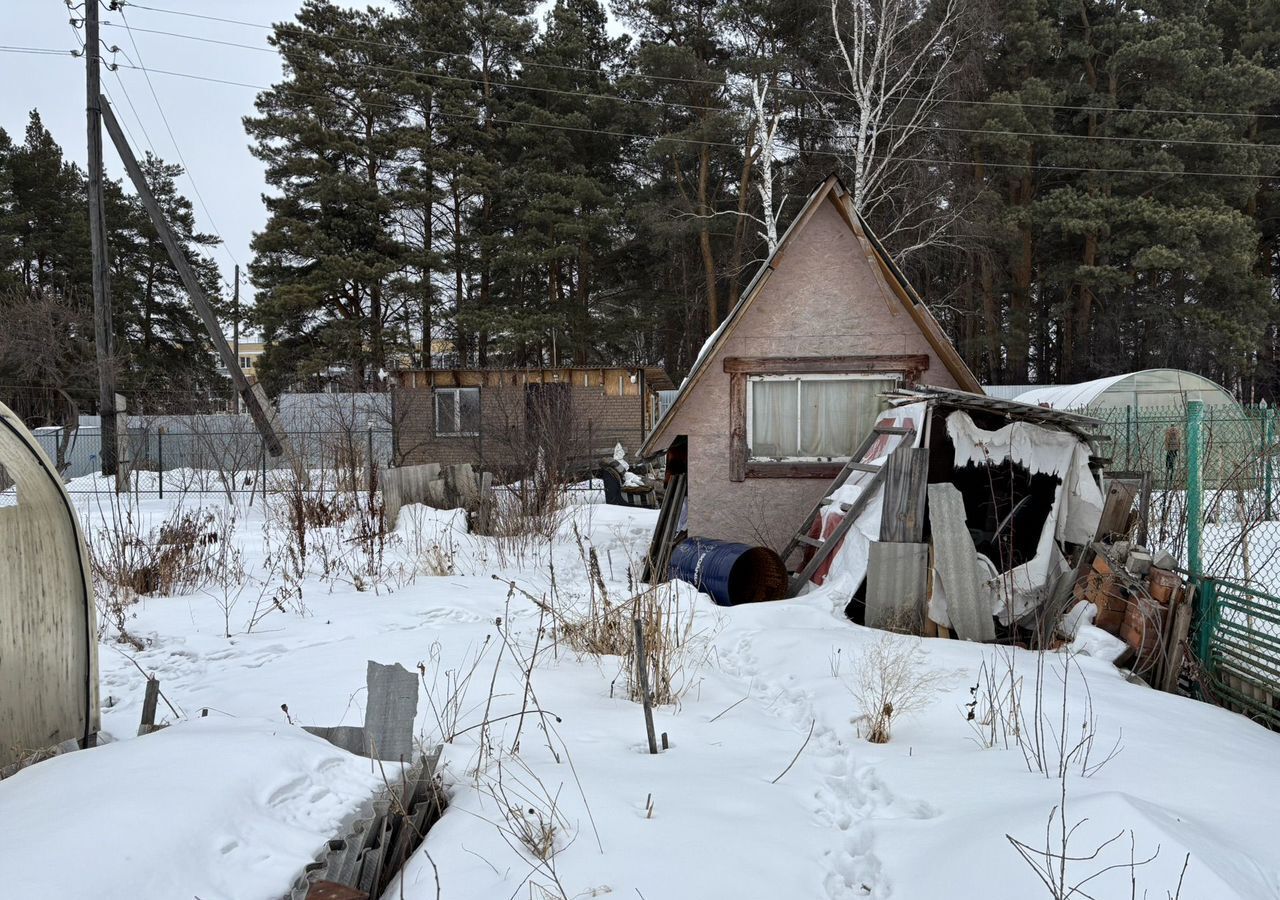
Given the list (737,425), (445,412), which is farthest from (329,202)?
(737,425)

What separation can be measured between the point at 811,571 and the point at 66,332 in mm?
31074

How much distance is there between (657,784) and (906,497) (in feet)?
15.0

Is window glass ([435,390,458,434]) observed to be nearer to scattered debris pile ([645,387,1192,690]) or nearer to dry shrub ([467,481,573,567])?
dry shrub ([467,481,573,567])

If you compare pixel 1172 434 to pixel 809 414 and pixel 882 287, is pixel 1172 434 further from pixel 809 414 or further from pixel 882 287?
pixel 809 414

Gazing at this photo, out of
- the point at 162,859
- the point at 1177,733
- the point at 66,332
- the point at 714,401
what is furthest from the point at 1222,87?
the point at 66,332

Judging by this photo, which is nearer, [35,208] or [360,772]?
[360,772]

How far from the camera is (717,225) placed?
24453 mm

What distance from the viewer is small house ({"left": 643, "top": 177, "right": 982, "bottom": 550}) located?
9.43m

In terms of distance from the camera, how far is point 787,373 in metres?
9.53

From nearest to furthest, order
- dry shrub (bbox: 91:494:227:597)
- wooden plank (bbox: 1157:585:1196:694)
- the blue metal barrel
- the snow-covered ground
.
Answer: the snow-covered ground
wooden plank (bbox: 1157:585:1196:694)
dry shrub (bbox: 91:494:227:597)
the blue metal barrel

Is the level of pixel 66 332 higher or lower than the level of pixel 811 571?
higher

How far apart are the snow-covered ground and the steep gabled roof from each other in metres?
4.39

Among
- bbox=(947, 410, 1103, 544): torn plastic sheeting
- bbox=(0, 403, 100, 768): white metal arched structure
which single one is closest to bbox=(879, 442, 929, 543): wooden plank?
bbox=(947, 410, 1103, 544): torn plastic sheeting

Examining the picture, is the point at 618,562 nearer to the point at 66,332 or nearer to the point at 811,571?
the point at 811,571
